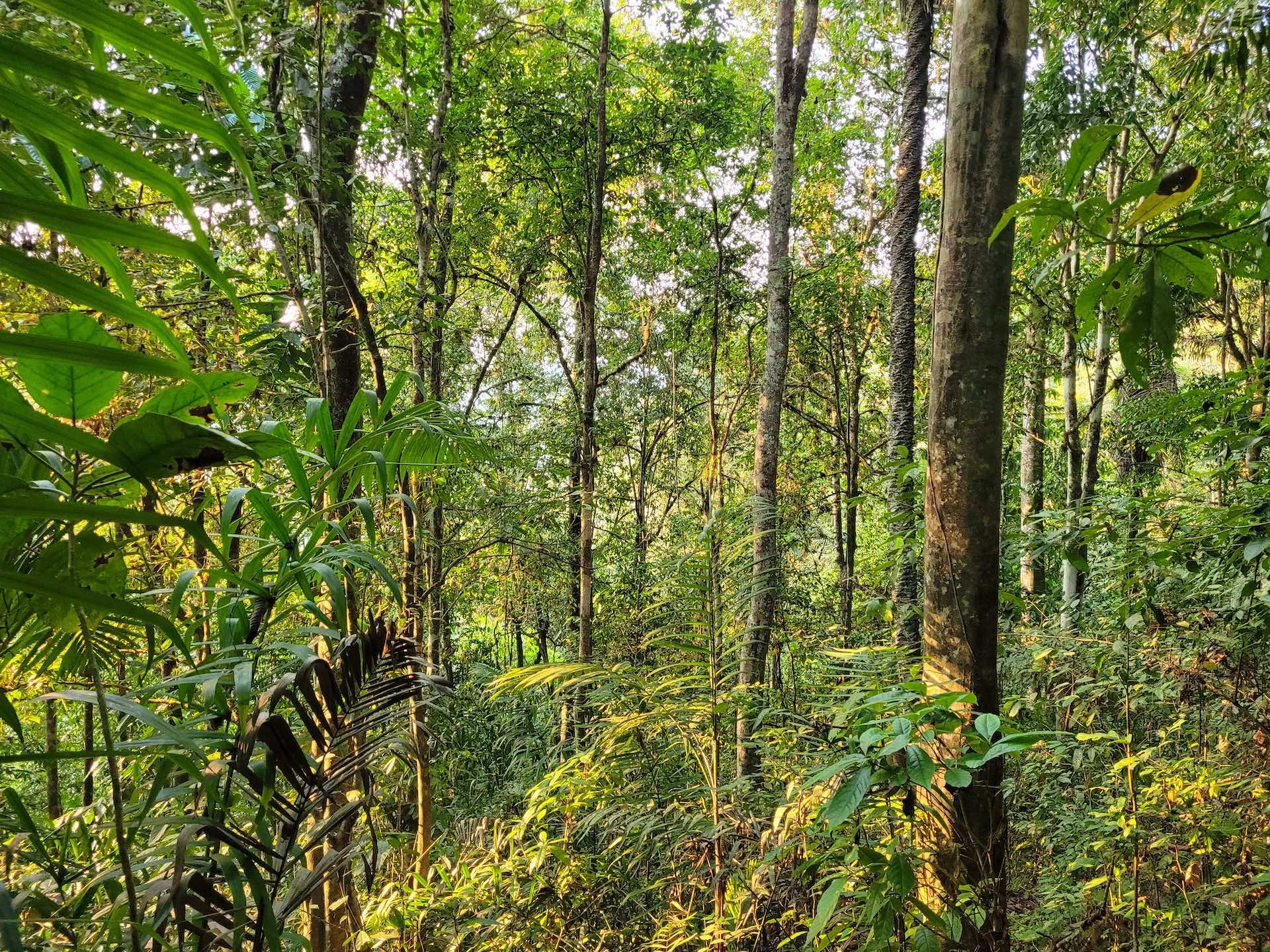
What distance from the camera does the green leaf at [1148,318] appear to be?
1052mm

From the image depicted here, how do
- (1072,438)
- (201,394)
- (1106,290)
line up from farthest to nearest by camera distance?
(1072,438)
(1106,290)
(201,394)

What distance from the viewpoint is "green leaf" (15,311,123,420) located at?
2.67 ft

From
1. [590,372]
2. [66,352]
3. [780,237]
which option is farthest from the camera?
[780,237]

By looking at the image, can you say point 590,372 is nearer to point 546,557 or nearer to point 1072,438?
point 546,557

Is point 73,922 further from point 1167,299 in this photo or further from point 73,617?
point 1167,299

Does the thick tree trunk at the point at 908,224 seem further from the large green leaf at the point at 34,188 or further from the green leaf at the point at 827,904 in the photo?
the large green leaf at the point at 34,188

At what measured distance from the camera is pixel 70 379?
842 millimetres

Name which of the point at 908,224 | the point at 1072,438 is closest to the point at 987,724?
the point at 908,224

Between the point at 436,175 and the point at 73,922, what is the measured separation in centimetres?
470

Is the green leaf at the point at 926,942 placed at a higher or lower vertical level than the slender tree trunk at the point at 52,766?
higher

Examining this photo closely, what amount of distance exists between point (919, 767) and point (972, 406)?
1.02 m

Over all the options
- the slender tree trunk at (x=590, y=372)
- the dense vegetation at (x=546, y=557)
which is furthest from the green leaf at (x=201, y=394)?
the slender tree trunk at (x=590, y=372)

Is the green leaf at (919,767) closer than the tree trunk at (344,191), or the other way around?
the green leaf at (919,767)

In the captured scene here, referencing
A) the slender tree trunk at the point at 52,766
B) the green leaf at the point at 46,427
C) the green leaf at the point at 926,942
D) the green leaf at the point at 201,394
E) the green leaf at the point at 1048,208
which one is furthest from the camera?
the slender tree trunk at the point at 52,766
